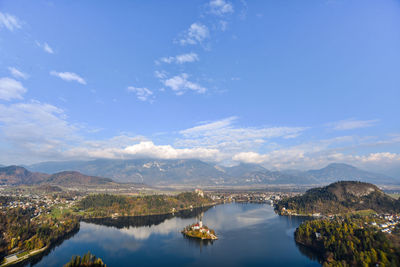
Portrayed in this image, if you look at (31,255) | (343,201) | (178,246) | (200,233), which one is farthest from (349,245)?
(343,201)

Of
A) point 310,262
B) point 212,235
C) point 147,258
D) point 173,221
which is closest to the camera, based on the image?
point 310,262

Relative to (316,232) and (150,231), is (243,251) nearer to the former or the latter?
(316,232)

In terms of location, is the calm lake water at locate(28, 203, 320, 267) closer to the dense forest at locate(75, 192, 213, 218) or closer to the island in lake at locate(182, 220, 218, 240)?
the island in lake at locate(182, 220, 218, 240)

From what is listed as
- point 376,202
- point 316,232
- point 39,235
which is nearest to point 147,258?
point 39,235

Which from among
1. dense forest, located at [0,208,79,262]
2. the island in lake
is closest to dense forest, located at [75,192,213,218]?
dense forest, located at [0,208,79,262]

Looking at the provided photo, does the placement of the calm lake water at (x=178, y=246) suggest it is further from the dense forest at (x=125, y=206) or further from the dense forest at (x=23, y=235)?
the dense forest at (x=125, y=206)

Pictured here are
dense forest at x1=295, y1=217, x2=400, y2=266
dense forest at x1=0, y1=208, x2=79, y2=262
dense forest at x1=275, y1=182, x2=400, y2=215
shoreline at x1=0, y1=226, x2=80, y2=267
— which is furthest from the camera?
dense forest at x1=275, y1=182, x2=400, y2=215

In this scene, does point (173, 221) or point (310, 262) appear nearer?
point (310, 262)
